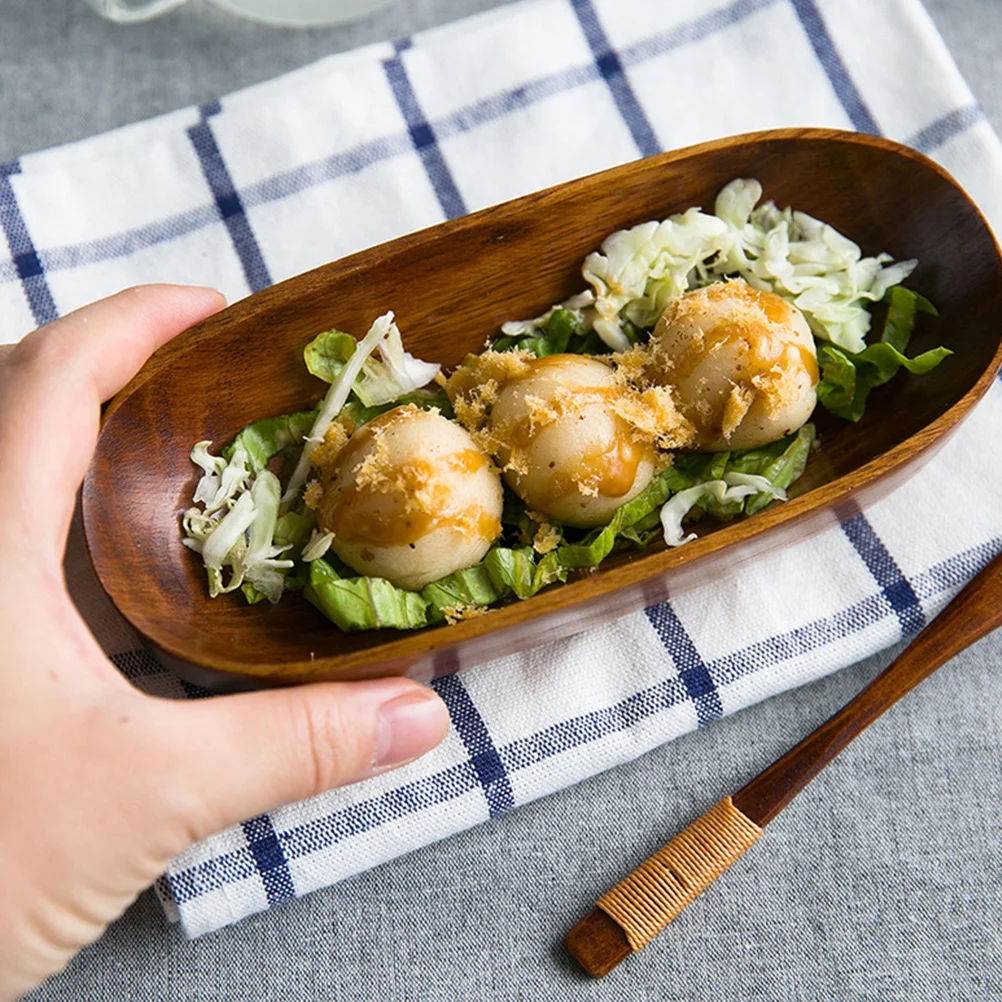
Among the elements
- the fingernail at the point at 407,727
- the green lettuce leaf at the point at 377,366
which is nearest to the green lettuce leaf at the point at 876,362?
the green lettuce leaf at the point at 377,366

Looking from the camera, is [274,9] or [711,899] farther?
[274,9]

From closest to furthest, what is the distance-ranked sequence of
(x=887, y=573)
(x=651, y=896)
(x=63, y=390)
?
(x=63, y=390), (x=651, y=896), (x=887, y=573)

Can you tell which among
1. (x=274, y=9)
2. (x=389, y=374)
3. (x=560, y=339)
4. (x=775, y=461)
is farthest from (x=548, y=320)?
(x=274, y=9)

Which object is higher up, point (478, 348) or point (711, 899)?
point (478, 348)

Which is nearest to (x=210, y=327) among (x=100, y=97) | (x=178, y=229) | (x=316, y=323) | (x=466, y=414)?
(x=316, y=323)

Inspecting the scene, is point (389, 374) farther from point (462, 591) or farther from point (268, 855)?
point (268, 855)

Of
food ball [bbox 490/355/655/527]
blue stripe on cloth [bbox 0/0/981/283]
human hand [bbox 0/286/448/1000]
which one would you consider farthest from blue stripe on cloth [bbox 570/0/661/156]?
human hand [bbox 0/286/448/1000]

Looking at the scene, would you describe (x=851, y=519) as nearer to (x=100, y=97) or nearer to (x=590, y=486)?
(x=590, y=486)
